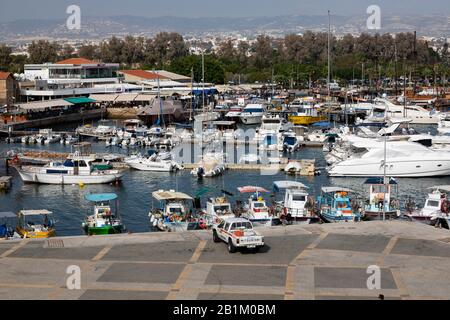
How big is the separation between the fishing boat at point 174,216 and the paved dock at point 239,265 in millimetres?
3947

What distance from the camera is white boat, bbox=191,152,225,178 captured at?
147 feet

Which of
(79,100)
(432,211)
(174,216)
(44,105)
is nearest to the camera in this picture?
(432,211)

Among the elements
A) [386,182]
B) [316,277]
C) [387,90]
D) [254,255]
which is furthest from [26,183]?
[387,90]

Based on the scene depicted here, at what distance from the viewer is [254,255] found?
76.4 ft

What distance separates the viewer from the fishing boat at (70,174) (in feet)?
140

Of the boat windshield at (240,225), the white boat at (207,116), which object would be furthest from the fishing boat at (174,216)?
the white boat at (207,116)

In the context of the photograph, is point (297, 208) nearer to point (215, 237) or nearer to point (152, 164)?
point (215, 237)

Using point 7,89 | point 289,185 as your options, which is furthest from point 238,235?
point 7,89

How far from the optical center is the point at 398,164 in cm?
4409

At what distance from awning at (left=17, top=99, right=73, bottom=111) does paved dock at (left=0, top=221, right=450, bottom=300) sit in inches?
2175

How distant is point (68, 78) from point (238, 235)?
75266mm

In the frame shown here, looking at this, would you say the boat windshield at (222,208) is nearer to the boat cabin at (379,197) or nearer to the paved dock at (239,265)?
the paved dock at (239,265)
